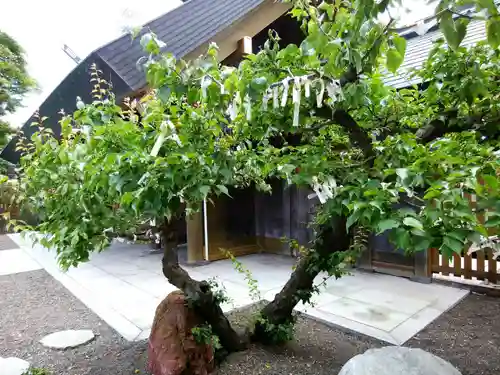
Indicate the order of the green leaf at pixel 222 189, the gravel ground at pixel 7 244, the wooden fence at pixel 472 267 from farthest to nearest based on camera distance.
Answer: the gravel ground at pixel 7 244, the wooden fence at pixel 472 267, the green leaf at pixel 222 189

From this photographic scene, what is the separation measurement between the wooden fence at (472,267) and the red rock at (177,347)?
3.51 meters

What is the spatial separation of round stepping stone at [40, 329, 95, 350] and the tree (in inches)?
57.0

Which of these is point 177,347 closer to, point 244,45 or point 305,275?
point 305,275

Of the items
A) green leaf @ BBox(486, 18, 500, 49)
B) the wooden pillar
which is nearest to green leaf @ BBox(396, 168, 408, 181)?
green leaf @ BBox(486, 18, 500, 49)

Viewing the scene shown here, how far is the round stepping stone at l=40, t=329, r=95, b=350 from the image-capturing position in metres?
3.03

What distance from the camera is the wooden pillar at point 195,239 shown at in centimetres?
616

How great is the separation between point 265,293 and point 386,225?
11.8 feet

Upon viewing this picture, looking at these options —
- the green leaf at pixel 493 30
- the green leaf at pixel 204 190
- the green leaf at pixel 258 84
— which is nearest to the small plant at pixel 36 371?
the green leaf at pixel 204 190

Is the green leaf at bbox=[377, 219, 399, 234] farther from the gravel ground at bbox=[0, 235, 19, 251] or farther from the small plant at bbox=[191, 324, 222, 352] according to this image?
the gravel ground at bbox=[0, 235, 19, 251]

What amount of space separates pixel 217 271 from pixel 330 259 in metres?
3.59

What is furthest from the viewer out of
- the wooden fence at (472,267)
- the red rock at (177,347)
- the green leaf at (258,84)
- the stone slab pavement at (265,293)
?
the wooden fence at (472,267)

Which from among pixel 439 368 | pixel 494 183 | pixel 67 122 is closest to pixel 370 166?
pixel 494 183

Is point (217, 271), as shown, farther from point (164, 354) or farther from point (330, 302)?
point (164, 354)

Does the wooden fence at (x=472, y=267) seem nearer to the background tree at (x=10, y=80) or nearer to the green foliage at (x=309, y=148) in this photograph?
the green foliage at (x=309, y=148)
